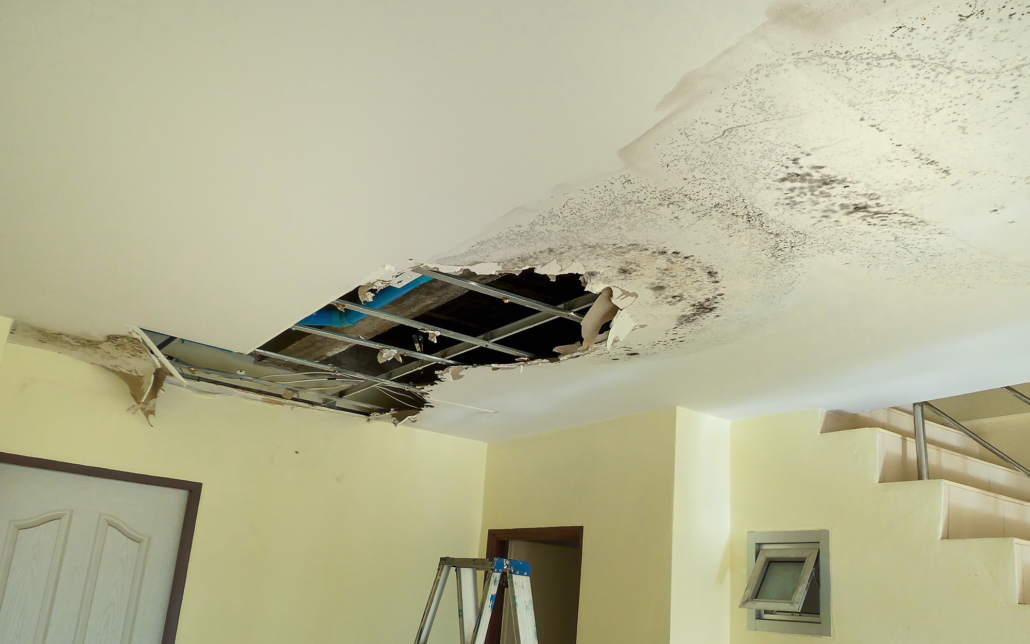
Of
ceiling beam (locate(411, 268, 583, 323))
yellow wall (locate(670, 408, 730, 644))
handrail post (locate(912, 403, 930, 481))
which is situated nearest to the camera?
ceiling beam (locate(411, 268, 583, 323))

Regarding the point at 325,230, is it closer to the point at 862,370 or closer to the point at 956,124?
the point at 956,124

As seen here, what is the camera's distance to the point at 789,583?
357 centimetres

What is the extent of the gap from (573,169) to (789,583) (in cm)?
270

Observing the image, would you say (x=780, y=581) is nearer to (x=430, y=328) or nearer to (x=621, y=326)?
(x=621, y=326)

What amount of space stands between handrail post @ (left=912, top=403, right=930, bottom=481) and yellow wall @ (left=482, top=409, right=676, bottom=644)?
1141 millimetres

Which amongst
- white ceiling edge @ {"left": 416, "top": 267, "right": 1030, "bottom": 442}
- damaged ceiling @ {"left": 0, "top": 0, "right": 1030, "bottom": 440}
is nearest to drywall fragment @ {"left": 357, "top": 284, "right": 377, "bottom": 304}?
damaged ceiling @ {"left": 0, "top": 0, "right": 1030, "bottom": 440}

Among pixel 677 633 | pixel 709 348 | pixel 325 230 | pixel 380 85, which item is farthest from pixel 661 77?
pixel 677 633

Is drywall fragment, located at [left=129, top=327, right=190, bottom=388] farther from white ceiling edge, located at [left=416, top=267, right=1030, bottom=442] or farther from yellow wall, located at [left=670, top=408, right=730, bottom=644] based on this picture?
yellow wall, located at [left=670, top=408, right=730, bottom=644]

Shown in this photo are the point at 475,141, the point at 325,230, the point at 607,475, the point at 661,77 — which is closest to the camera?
the point at 661,77

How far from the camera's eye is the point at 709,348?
3002 millimetres

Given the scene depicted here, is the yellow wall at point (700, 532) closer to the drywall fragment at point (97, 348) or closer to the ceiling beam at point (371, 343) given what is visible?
the ceiling beam at point (371, 343)

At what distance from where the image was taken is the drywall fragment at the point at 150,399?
3875 millimetres

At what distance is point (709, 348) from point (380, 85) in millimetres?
1891

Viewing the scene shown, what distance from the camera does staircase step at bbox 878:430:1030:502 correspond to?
353 centimetres
